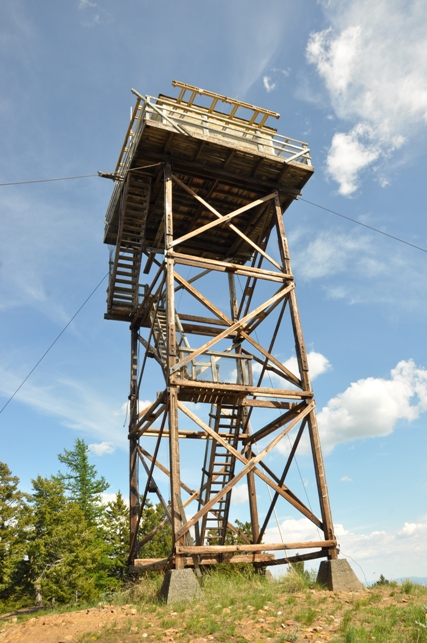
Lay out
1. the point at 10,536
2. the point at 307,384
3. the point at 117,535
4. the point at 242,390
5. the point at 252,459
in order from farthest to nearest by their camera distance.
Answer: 1. the point at 117,535
2. the point at 10,536
3. the point at 307,384
4. the point at 242,390
5. the point at 252,459

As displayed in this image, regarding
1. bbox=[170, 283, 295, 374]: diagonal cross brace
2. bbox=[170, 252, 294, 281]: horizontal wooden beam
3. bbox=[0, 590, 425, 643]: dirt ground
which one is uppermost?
bbox=[170, 252, 294, 281]: horizontal wooden beam

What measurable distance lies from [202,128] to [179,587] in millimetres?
11471

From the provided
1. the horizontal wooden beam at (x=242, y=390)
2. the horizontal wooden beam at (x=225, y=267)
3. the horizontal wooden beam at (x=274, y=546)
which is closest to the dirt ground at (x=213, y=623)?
the horizontal wooden beam at (x=274, y=546)

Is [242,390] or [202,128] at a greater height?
[202,128]

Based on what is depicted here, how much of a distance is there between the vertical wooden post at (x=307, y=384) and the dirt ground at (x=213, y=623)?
2.15 m

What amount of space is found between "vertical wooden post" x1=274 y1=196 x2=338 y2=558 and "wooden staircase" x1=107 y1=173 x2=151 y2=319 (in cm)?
414

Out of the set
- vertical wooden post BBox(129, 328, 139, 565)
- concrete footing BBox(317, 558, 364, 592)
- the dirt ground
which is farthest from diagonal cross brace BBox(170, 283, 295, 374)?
concrete footing BBox(317, 558, 364, 592)

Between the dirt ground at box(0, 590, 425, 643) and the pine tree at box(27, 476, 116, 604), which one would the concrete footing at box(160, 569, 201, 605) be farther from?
the pine tree at box(27, 476, 116, 604)

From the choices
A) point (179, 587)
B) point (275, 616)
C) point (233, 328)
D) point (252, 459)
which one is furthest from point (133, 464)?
point (275, 616)

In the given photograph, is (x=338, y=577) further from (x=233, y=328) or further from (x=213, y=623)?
(x=233, y=328)

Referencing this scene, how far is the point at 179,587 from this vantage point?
867 cm

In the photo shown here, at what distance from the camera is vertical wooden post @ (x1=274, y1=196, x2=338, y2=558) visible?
10922 mm

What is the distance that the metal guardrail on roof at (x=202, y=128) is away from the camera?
43.7 ft

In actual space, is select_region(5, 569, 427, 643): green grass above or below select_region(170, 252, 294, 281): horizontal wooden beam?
below
